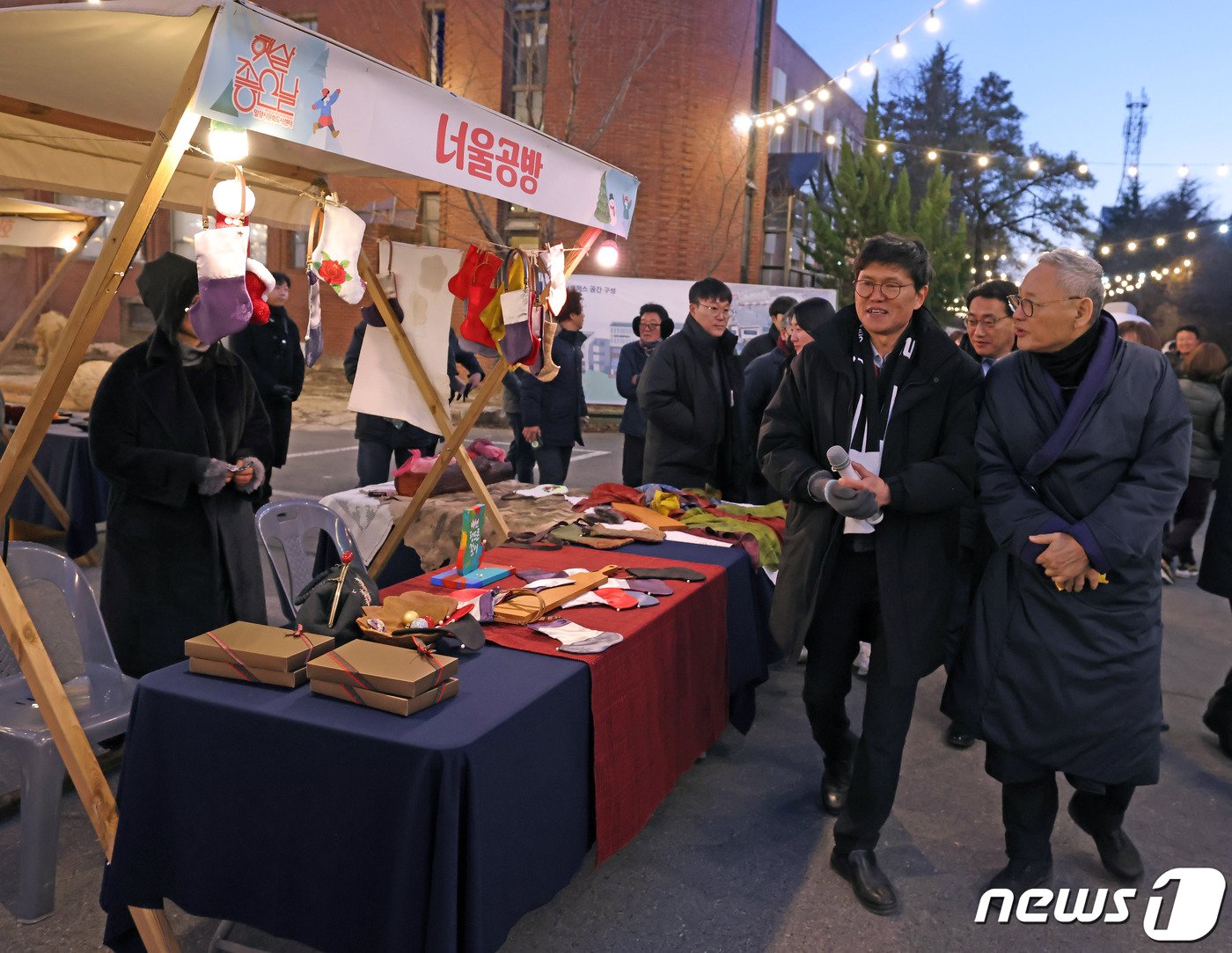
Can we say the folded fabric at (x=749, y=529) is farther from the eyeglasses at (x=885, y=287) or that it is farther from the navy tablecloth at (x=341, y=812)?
the navy tablecloth at (x=341, y=812)

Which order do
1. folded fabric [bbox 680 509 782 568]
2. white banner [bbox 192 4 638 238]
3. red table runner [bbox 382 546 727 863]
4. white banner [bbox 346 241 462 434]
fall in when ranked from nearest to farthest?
white banner [bbox 192 4 638 238] → red table runner [bbox 382 546 727 863] → folded fabric [bbox 680 509 782 568] → white banner [bbox 346 241 462 434]

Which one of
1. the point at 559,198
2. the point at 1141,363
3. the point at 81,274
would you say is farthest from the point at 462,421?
the point at 81,274

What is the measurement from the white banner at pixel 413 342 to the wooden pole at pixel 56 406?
1.87m

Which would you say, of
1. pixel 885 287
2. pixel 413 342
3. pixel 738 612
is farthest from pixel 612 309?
pixel 885 287

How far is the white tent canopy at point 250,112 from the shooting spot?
7.63ft

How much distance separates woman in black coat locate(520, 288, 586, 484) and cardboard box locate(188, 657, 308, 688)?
15.1 feet

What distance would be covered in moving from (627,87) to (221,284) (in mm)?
14131

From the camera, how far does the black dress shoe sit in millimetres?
2916

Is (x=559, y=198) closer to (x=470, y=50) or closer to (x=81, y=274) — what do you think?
(x=470, y=50)

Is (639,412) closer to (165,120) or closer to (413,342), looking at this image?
(413,342)

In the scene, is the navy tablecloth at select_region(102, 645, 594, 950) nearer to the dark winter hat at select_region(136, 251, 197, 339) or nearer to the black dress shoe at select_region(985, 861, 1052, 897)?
the dark winter hat at select_region(136, 251, 197, 339)

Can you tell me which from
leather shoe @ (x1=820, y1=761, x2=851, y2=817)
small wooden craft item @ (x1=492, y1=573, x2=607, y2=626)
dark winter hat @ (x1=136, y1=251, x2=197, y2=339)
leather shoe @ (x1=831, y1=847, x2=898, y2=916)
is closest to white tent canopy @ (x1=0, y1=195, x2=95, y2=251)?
dark winter hat @ (x1=136, y1=251, x2=197, y2=339)

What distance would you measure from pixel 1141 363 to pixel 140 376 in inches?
124

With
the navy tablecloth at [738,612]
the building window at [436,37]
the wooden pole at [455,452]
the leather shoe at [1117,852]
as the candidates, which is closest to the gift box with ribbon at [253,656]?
the navy tablecloth at [738,612]
